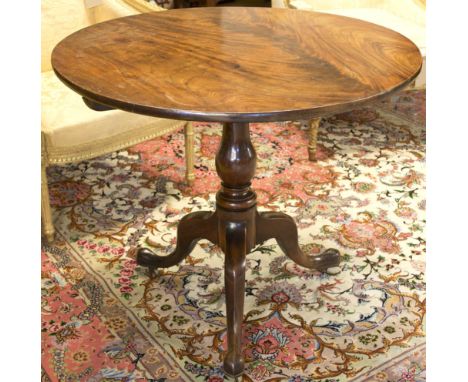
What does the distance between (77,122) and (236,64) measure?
774 mm

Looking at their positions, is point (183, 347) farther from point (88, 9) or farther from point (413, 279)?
point (88, 9)

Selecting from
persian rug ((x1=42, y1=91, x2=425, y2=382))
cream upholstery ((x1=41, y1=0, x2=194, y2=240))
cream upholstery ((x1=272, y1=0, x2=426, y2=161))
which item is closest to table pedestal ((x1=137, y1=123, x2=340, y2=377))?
persian rug ((x1=42, y1=91, x2=425, y2=382))

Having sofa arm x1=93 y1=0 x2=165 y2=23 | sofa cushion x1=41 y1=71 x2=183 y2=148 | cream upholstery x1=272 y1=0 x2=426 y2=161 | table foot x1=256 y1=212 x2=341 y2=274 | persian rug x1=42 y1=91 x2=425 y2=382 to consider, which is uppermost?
sofa arm x1=93 y1=0 x2=165 y2=23

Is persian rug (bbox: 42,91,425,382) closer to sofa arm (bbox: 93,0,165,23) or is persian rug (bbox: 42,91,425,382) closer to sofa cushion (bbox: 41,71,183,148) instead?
sofa cushion (bbox: 41,71,183,148)

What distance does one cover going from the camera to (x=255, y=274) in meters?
2.10

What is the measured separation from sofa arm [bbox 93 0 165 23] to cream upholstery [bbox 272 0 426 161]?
2.47ft

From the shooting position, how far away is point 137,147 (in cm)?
293

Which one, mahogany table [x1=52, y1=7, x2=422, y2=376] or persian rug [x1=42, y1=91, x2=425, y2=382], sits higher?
mahogany table [x1=52, y1=7, x2=422, y2=376]

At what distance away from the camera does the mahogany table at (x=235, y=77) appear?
1315 millimetres

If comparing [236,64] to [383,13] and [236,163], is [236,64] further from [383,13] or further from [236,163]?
[383,13]

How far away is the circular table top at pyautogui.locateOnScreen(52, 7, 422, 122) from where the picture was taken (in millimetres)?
1301

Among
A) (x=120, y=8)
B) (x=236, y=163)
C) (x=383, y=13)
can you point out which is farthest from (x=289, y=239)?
(x=383, y=13)

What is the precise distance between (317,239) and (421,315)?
48cm

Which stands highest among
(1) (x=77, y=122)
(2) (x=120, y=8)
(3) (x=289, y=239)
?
(2) (x=120, y=8)
